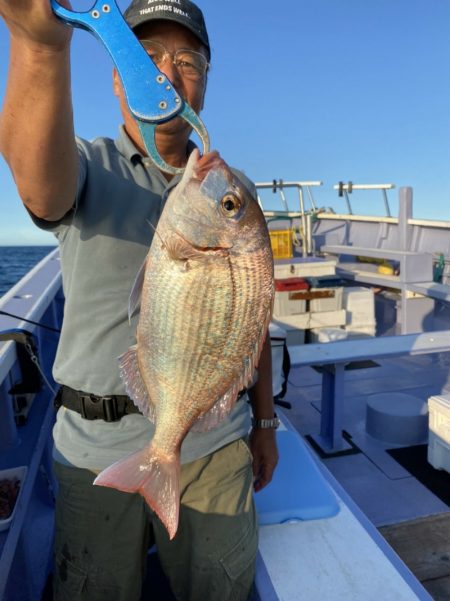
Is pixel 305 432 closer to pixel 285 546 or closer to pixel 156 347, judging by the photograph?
pixel 285 546

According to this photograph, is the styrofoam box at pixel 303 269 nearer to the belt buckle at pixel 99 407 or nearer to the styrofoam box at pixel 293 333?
the styrofoam box at pixel 293 333

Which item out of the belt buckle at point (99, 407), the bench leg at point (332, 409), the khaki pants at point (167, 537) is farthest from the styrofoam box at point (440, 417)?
the belt buckle at point (99, 407)

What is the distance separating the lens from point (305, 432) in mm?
4359

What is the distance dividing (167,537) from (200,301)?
109cm

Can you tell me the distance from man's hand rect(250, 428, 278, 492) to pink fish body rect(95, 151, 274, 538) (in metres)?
0.82

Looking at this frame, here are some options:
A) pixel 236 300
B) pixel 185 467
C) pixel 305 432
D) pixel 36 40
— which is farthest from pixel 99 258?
pixel 305 432

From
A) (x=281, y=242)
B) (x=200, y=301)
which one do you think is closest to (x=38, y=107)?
(x=200, y=301)

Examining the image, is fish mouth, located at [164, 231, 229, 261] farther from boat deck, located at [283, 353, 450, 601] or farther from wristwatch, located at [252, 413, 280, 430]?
boat deck, located at [283, 353, 450, 601]

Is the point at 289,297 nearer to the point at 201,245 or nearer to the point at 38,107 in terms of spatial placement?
the point at 201,245

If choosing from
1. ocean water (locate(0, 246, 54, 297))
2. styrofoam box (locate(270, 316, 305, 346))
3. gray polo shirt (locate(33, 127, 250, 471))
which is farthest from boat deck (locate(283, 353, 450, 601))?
ocean water (locate(0, 246, 54, 297))

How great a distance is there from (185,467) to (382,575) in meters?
0.94

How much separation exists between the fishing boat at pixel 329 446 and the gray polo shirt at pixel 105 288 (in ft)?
2.21

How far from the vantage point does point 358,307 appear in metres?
7.03

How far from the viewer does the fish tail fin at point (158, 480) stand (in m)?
1.35
